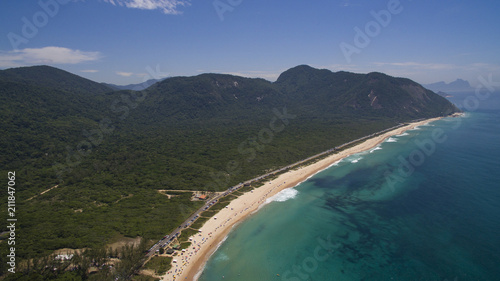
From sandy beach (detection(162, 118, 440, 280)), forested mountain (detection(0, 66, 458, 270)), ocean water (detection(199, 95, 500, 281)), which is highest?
forested mountain (detection(0, 66, 458, 270))

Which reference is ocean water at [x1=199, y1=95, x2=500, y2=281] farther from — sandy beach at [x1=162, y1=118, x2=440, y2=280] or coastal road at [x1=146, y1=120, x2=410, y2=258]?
coastal road at [x1=146, y1=120, x2=410, y2=258]

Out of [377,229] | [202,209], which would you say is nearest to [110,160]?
[202,209]

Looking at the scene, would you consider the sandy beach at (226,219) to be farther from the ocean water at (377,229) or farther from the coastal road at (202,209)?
the coastal road at (202,209)

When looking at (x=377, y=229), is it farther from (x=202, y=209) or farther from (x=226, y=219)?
(x=202, y=209)

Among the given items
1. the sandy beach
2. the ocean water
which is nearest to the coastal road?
the sandy beach

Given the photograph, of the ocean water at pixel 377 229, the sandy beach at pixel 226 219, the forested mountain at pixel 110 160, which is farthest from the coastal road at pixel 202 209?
the ocean water at pixel 377 229

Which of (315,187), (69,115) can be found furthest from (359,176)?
(69,115)
